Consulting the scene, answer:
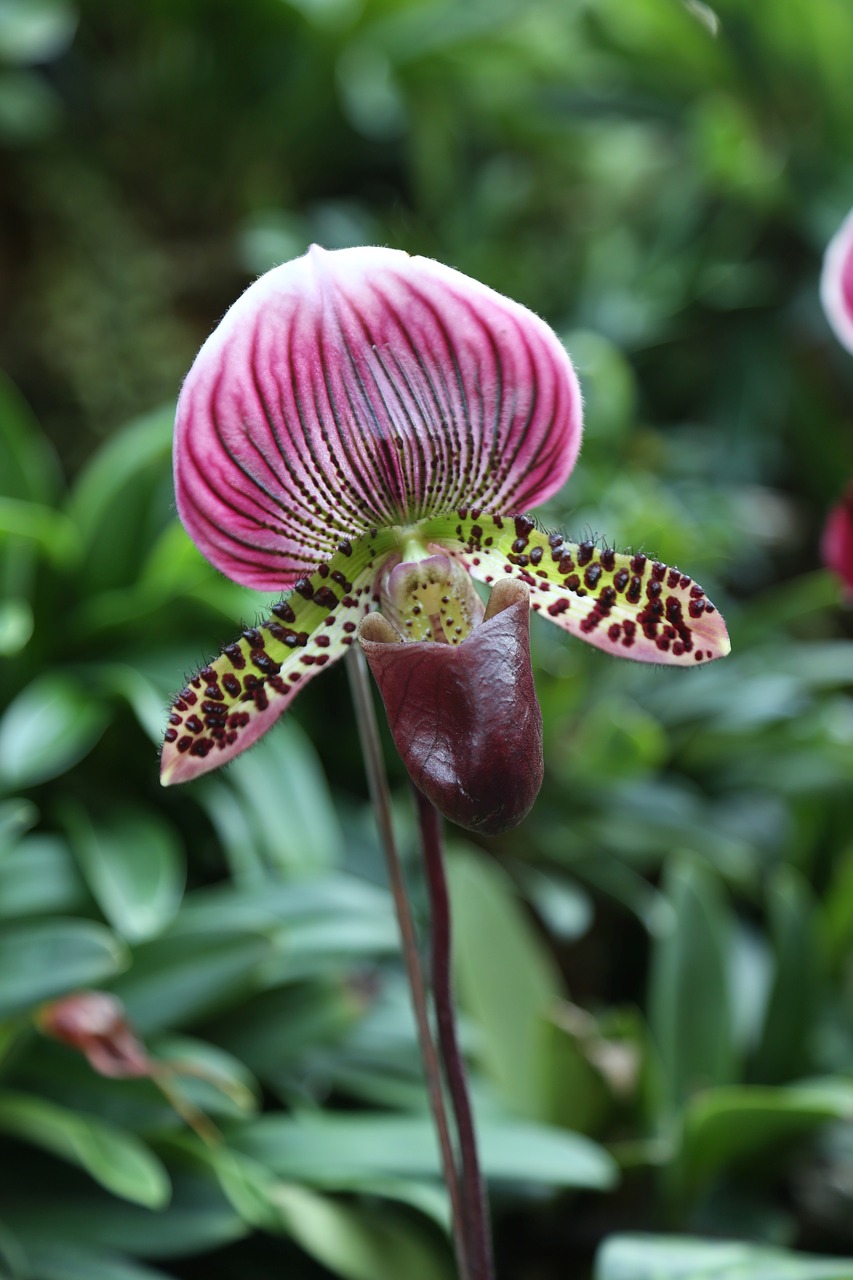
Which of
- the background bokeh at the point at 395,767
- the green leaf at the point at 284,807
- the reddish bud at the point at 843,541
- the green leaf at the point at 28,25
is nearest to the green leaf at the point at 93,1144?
the background bokeh at the point at 395,767

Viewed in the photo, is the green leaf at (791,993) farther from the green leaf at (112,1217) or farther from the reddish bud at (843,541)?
the green leaf at (112,1217)

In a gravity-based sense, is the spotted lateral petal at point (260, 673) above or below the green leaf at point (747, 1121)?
above

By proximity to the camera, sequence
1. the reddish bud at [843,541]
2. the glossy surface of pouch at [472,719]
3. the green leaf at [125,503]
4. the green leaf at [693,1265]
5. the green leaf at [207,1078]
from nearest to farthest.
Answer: the glossy surface of pouch at [472,719] → the green leaf at [693,1265] → the green leaf at [207,1078] → the reddish bud at [843,541] → the green leaf at [125,503]

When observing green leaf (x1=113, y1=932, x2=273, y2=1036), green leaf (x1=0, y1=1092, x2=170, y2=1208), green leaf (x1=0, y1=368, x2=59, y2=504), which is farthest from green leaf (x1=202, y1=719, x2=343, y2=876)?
green leaf (x1=0, y1=368, x2=59, y2=504)

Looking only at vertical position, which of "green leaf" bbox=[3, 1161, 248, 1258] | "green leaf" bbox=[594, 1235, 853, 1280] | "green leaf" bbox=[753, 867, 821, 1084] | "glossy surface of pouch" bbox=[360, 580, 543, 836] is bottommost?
"green leaf" bbox=[753, 867, 821, 1084]

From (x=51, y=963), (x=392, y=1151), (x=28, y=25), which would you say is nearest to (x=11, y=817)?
(x=51, y=963)

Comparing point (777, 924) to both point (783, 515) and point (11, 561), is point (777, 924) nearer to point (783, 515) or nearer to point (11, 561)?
point (11, 561)

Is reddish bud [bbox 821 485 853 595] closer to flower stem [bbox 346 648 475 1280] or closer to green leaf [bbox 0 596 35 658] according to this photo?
flower stem [bbox 346 648 475 1280]
